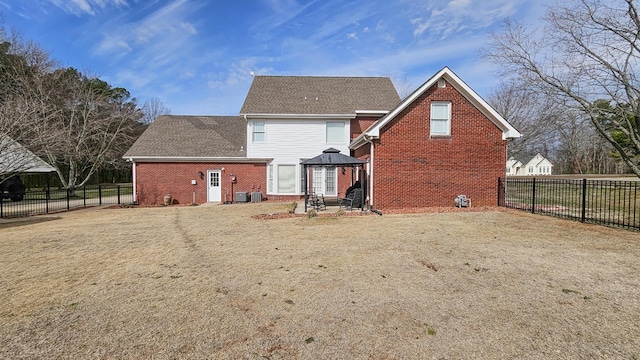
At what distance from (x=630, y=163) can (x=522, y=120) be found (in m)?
20.6

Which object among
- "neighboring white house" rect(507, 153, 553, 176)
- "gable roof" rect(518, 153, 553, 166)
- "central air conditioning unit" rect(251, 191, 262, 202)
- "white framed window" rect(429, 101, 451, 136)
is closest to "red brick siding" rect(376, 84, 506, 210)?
"white framed window" rect(429, 101, 451, 136)

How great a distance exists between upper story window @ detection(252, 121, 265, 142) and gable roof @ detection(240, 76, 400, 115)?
69 cm

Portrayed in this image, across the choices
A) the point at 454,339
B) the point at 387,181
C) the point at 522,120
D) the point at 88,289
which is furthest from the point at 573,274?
the point at 522,120

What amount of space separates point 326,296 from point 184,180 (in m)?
17.8

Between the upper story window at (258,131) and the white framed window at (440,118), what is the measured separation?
10132 mm

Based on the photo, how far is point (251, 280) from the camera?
5.27 metres

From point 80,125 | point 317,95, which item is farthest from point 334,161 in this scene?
point 80,125

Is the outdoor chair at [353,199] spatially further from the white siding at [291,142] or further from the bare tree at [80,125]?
the bare tree at [80,125]

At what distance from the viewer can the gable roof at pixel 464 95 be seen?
13.7 m

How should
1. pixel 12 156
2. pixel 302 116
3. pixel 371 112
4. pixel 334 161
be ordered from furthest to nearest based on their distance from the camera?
pixel 371 112 < pixel 302 116 < pixel 12 156 < pixel 334 161

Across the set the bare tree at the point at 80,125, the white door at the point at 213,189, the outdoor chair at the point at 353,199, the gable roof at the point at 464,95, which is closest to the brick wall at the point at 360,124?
the gable roof at the point at 464,95

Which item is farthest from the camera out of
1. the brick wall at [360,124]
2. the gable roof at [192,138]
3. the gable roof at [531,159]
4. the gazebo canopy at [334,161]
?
the gable roof at [531,159]

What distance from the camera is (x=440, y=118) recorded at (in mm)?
14141

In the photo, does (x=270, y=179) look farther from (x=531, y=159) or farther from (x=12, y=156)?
(x=531, y=159)
